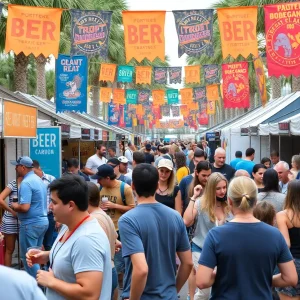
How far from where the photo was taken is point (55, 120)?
13.6 metres

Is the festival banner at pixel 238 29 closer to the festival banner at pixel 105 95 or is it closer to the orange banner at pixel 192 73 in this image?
the orange banner at pixel 192 73

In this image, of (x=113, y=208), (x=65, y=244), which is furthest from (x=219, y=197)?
(x=65, y=244)

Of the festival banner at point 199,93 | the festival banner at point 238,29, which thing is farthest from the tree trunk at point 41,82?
the festival banner at point 238,29

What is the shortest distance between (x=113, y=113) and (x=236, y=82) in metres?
13.5

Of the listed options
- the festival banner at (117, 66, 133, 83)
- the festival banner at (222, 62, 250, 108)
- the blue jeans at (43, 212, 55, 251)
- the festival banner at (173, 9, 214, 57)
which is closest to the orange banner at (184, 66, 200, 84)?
the festival banner at (117, 66, 133, 83)

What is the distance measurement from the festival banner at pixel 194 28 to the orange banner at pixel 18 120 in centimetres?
457

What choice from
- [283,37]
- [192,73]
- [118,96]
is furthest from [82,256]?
[118,96]

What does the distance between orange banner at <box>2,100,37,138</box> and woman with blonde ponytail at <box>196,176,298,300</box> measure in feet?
16.0

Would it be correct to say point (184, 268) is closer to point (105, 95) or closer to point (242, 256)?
point (242, 256)

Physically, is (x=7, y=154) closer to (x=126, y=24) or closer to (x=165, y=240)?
(x=126, y=24)

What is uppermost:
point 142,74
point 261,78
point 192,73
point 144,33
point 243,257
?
point 192,73

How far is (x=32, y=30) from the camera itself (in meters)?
11.4

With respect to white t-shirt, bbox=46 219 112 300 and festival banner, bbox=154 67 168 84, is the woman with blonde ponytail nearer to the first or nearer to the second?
white t-shirt, bbox=46 219 112 300

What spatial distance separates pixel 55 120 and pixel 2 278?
12199 mm
